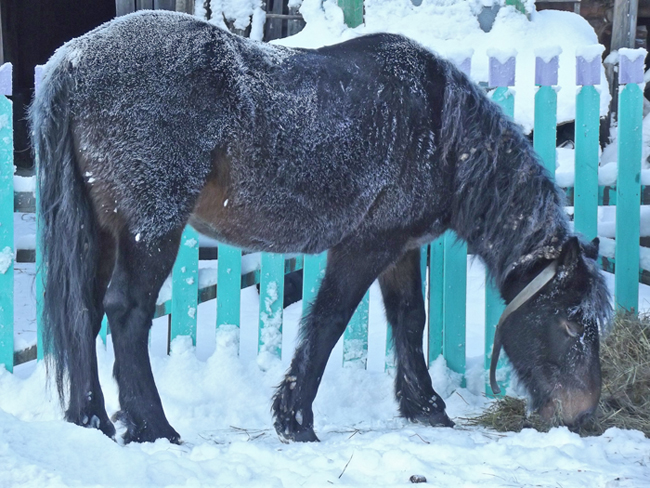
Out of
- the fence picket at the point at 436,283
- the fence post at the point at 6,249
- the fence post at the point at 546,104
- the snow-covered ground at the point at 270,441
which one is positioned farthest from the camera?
the fence picket at the point at 436,283

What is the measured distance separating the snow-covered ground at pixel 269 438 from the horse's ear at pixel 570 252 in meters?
0.78

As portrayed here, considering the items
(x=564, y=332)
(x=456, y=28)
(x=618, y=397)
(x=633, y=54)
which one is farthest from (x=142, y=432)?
(x=456, y=28)

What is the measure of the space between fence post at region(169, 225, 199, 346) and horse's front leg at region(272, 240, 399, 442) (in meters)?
1.02

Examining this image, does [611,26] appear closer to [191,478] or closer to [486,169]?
[486,169]

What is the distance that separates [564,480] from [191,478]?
1.43 meters

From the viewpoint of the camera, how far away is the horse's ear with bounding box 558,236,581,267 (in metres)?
3.51

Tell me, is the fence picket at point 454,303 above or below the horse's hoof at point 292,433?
above

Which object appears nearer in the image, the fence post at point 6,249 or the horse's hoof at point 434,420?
the horse's hoof at point 434,420

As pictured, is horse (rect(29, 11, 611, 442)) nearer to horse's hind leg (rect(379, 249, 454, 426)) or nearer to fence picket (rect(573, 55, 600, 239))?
horse's hind leg (rect(379, 249, 454, 426))

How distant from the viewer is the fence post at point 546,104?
4.43 m

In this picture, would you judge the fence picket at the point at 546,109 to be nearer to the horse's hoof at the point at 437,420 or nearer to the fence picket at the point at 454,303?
the fence picket at the point at 454,303

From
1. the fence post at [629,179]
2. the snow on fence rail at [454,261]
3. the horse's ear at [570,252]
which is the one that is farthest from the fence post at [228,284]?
the fence post at [629,179]

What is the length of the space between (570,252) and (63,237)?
2337 mm

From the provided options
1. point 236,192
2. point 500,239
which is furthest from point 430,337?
point 236,192
